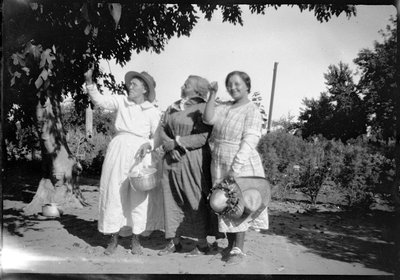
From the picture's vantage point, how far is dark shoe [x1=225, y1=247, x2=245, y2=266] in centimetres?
440

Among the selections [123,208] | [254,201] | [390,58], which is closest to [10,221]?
[123,208]

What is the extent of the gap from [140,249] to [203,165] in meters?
1.32

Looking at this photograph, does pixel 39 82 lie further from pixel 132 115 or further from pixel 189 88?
pixel 189 88

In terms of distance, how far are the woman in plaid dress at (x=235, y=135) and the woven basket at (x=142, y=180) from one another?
710mm

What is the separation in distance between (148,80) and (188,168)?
4.07ft

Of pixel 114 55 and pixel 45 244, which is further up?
pixel 114 55

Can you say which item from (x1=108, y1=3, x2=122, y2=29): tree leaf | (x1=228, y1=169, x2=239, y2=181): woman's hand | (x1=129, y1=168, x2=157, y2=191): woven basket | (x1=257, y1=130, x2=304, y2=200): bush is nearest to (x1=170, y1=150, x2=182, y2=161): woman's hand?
(x1=129, y1=168, x2=157, y2=191): woven basket

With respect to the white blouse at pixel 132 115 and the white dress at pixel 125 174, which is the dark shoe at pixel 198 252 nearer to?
the white dress at pixel 125 174

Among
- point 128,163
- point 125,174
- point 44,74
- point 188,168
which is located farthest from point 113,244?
point 44,74

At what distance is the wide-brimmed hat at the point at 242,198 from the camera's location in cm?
418

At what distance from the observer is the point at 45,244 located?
5074mm

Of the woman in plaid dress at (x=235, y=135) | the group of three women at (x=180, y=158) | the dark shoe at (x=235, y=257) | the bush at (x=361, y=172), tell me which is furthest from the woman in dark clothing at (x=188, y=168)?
the bush at (x=361, y=172)

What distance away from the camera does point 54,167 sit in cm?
687

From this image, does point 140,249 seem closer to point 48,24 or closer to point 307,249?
point 307,249
